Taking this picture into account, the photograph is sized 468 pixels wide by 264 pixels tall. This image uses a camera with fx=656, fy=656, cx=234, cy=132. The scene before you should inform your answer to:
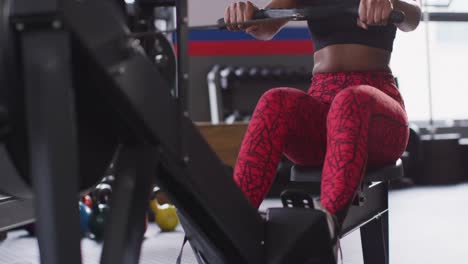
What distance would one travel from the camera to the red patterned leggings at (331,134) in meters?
1.41

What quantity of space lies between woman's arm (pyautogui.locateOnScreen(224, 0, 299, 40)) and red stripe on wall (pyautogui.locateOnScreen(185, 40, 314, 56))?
11.1 feet

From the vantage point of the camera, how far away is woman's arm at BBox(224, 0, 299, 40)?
150 centimetres

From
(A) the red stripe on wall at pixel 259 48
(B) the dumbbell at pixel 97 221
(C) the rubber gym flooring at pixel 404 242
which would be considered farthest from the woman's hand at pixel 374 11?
(A) the red stripe on wall at pixel 259 48

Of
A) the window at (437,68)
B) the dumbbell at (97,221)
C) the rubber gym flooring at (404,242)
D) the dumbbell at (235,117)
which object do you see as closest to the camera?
the rubber gym flooring at (404,242)

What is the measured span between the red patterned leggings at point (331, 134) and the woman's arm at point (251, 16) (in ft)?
0.66

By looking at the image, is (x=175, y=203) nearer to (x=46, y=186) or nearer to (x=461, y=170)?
(x=46, y=186)

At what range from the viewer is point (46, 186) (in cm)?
90

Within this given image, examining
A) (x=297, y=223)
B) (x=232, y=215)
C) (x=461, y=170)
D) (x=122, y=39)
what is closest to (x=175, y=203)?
(x=232, y=215)

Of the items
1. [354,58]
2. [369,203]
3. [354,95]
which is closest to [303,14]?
[354,95]

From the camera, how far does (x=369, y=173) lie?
1565 mm

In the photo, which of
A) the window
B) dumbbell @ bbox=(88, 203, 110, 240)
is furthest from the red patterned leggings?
the window

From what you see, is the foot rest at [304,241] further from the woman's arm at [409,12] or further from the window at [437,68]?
the window at [437,68]

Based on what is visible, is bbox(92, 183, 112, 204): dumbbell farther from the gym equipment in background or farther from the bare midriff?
the gym equipment in background

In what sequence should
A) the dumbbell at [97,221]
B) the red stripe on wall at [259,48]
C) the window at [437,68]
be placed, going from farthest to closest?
the window at [437,68] < the red stripe on wall at [259,48] < the dumbbell at [97,221]
